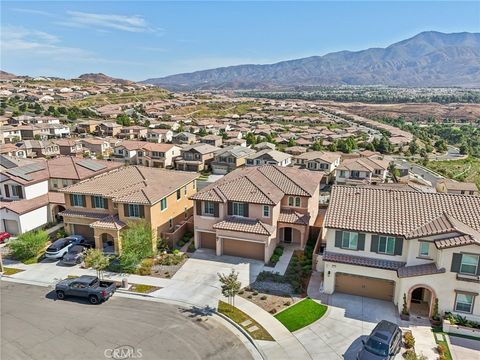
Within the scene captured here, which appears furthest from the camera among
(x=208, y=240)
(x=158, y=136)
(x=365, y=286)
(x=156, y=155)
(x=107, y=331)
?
(x=158, y=136)

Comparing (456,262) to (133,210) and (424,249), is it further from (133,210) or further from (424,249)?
(133,210)

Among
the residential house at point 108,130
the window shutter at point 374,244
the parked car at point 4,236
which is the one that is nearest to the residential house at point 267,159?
the window shutter at point 374,244

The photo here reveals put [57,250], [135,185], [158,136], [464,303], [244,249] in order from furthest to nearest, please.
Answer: [158,136], [135,185], [244,249], [57,250], [464,303]

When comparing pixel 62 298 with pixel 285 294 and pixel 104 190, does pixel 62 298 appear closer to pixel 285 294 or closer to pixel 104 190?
pixel 104 190

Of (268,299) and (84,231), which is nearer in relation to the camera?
(268,299)

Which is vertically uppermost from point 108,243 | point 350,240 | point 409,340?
point 350,240

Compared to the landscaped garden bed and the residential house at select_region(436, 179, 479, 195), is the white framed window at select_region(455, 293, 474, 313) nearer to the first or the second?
the landscaped garden bed

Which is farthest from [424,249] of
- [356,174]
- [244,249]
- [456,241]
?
[356,174]

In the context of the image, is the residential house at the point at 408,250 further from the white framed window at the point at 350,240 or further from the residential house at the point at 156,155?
the residential house at the point at 156,155
